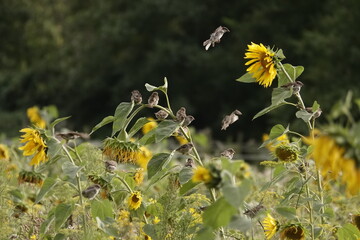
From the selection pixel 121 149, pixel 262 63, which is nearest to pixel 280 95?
pixel 262 63

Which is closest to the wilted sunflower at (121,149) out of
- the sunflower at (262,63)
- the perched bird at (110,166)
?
the perched bird at (110,166)

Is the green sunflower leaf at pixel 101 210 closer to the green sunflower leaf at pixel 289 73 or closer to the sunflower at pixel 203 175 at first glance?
the green sunflower leaf at pixel 289 73

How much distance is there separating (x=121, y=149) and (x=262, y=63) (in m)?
0.49

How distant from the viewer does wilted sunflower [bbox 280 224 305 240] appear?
222 centimetres

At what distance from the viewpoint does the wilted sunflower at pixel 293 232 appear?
2.22 metres

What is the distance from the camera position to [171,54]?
2077 centimetres

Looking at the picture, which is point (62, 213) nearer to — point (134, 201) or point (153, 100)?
point (134, 201)

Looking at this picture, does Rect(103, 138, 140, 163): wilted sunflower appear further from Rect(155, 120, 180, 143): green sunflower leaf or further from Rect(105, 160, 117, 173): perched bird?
Rect(155, 120, 180, 143): green sunflower leaf

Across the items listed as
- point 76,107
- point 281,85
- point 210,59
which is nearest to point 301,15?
point 210,59

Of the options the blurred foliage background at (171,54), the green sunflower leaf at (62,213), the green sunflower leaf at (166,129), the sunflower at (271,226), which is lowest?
the blurred foliage background at (171,54)

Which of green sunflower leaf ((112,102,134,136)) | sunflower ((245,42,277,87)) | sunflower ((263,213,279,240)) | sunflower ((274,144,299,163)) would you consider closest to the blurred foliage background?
sunflower ((274,144,299,163))

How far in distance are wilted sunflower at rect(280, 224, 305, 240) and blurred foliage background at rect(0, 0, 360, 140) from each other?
15327 millimetres

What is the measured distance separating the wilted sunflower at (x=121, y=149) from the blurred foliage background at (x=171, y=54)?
1520 centimetres

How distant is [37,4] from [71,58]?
6.19 feet
